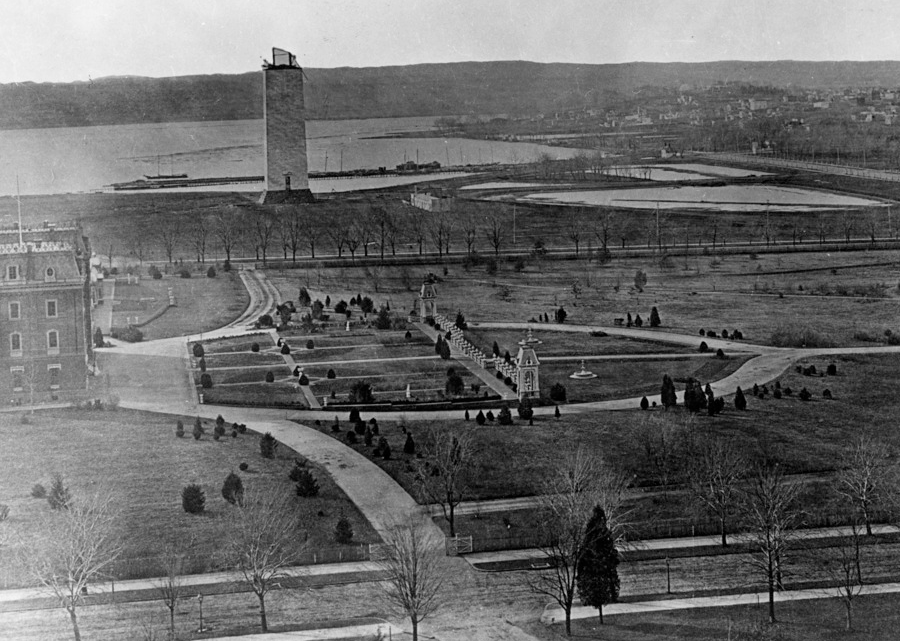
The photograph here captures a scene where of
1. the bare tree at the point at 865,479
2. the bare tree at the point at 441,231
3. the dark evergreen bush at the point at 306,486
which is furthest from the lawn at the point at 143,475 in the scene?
the bare tree at the point at 441,231

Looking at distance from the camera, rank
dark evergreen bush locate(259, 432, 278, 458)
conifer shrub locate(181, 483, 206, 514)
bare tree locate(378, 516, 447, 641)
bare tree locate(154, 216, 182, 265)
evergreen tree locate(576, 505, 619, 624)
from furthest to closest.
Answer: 1. bare tree locate(154, 216, 182, 265)
2. dark evergreen bush locate(259, 432, 278, 458)
3. conifer shrub locate(181, 483, 206, 514)
4. evergreen tree locate(576, 505, 619, 624)
5. bare tree locate(378, 516, 447, 641)

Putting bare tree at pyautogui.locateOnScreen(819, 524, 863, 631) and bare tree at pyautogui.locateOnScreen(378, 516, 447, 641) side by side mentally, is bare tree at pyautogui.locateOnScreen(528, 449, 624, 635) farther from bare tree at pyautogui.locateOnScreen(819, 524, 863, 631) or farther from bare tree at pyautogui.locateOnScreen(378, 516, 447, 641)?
bare tree at pyautogui.locateOnScreen(819, 524, 863, 631)

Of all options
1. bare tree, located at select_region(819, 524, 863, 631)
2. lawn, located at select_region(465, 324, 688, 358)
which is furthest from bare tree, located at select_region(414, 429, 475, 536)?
lawn, located at select_region(465, 324, 688, 358)

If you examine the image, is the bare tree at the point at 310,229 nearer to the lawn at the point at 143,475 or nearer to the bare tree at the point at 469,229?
the bare tree at the point at 469,229

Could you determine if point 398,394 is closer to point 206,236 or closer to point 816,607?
point 816,607

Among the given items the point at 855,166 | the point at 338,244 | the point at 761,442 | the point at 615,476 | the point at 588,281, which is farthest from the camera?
the point at 855,166

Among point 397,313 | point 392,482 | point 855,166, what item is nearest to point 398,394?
point 392,482

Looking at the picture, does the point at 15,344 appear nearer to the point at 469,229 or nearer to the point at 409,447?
the point at 409,447
